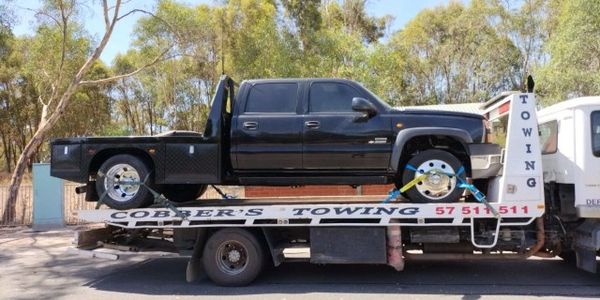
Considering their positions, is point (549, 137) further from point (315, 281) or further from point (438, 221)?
point (315, 281)

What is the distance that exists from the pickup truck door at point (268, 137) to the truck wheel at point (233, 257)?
0.94 m

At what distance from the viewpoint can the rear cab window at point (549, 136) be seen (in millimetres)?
7121

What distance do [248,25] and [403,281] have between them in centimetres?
1897

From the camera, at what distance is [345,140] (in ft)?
23.5

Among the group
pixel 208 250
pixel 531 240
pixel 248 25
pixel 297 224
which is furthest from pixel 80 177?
pixel 248 25

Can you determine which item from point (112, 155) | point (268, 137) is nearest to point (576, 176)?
point (268, 137)

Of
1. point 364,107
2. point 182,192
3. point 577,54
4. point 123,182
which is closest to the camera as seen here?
point 364,107

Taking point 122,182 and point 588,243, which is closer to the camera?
point 588,243

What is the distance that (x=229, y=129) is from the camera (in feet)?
24.7

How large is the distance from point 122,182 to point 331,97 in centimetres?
308

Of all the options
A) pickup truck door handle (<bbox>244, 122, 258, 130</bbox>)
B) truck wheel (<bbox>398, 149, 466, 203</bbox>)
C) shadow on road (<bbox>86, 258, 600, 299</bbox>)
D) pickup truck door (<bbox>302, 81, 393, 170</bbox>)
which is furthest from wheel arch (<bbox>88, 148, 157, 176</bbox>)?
truck wheel (<bbox>398, 149, 466, 203</bbox>)

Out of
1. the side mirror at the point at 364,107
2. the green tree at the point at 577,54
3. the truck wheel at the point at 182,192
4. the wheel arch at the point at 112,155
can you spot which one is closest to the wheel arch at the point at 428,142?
the side mirror at the point at 364,107

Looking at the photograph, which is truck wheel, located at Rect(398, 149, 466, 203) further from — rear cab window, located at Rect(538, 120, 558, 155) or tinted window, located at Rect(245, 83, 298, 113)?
tinted window, located at Rect(245, 83, 298, 113)

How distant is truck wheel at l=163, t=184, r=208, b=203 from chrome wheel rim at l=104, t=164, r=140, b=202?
3.27 feet
